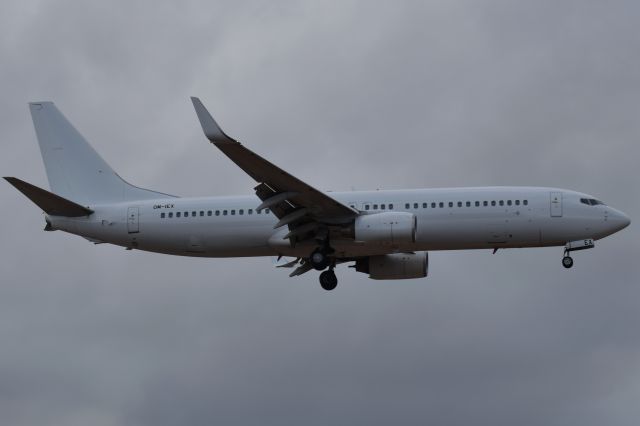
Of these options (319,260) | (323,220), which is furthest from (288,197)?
(319,260)

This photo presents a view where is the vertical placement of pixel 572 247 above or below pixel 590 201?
below

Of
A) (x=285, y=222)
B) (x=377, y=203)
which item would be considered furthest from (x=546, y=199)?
(x=285, y=222)

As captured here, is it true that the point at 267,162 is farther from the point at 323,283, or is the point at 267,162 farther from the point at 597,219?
the point at 597,219

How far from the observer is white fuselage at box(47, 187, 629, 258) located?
56.3 metres

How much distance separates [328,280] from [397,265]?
4.05 m

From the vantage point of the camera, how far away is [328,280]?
197 feet

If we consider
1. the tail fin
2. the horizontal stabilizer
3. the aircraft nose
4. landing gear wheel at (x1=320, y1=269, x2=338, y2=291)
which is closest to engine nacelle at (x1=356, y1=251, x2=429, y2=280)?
landing gear wheel at (x1=320, y1=269, x2=338, y2=291)

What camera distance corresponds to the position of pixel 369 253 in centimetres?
5853

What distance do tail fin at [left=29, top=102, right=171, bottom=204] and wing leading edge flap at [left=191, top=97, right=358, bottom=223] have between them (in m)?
8.28

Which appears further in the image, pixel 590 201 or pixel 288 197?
pixel 590 201

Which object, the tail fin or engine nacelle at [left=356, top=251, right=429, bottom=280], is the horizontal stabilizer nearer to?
the tail fin

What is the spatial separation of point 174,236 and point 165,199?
7.40 ft

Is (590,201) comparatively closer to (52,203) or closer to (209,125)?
(209,125)

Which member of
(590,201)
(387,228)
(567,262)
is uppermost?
(590,201)
